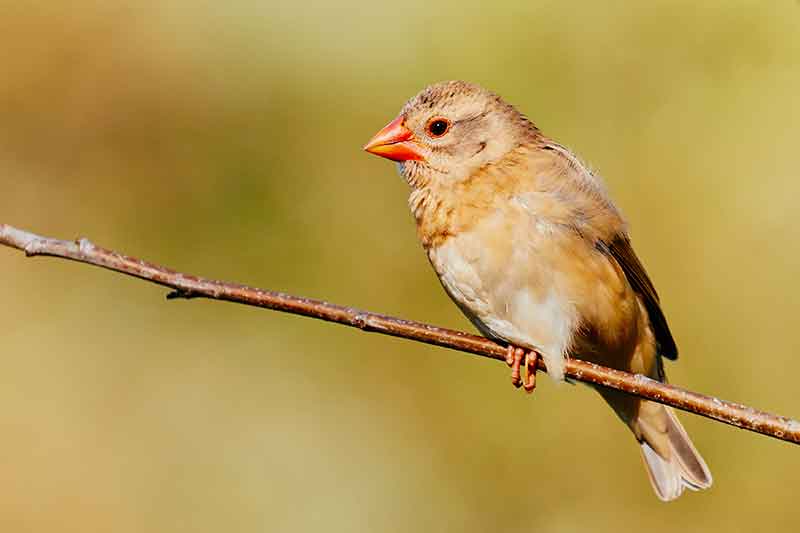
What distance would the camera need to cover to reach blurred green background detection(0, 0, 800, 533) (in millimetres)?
6434

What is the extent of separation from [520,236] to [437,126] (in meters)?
0.69

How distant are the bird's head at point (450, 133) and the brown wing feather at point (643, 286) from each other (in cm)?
55

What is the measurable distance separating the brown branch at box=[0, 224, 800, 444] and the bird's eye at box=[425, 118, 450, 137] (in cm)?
126

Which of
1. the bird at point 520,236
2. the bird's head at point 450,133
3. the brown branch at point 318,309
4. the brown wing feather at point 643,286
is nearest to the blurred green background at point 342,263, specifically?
the brown wing feather at point 643,286

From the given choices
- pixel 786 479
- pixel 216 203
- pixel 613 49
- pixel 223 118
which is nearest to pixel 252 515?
pixel 216 203

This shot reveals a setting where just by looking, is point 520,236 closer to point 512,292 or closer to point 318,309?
point 512,292

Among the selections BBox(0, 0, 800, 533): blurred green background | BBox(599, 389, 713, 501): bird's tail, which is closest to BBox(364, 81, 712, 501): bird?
BBox(599, 389, 713, 501): bird's tail

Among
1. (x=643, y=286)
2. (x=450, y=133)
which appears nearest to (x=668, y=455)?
(x=643, y=286)

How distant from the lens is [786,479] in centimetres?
628

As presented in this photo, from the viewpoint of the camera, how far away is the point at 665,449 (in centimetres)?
546

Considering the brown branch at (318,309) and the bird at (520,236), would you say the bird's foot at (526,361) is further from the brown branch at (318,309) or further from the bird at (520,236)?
the brown branch at (318,309)

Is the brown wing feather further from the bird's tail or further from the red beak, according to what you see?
the red beak

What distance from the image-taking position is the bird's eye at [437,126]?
195 inches

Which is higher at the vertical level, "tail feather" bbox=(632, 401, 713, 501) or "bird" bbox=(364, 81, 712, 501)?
"bird" bbox=(364, 81, 712, 501)
